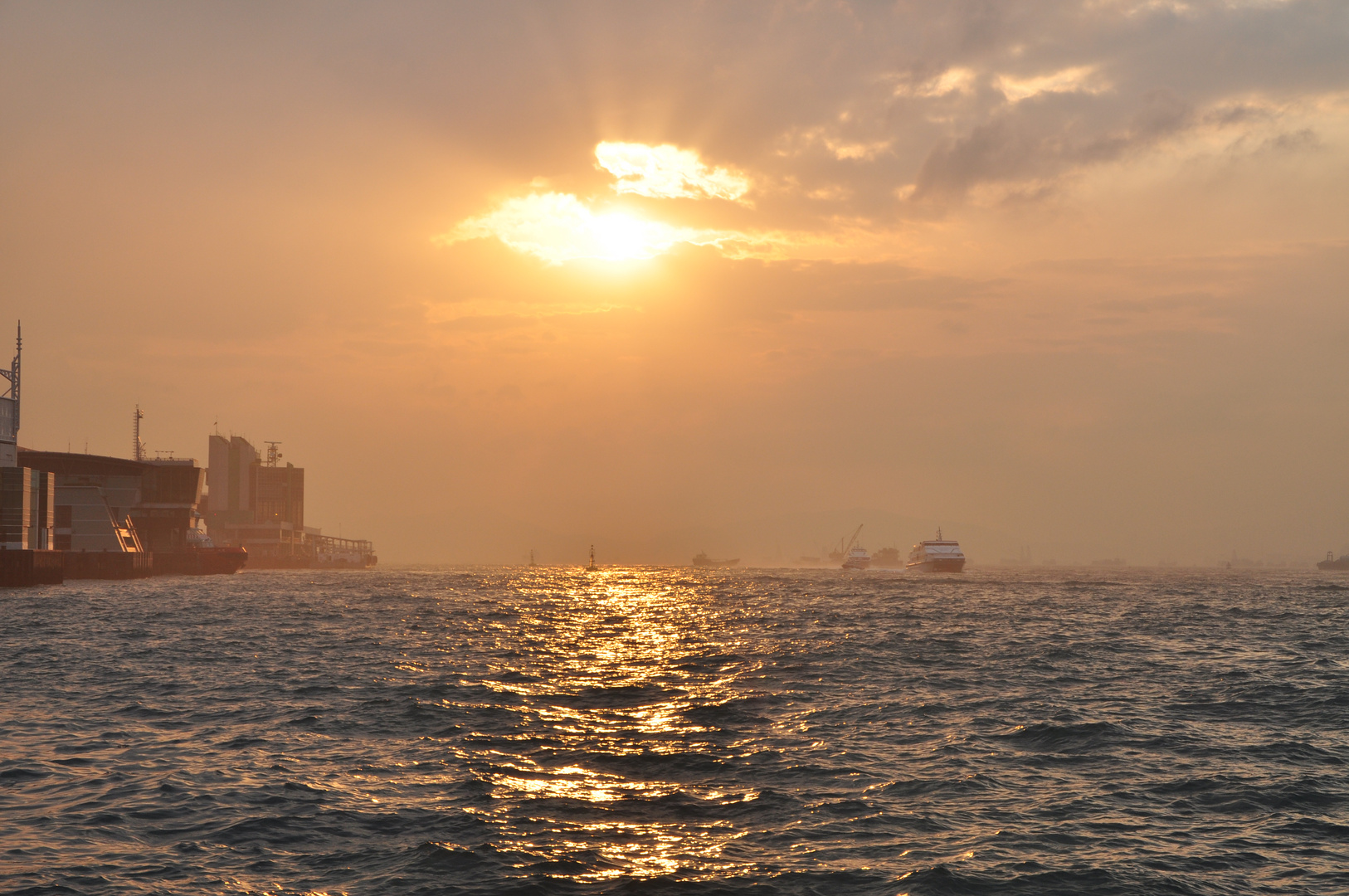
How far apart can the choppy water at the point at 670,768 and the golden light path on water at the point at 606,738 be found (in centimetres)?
12

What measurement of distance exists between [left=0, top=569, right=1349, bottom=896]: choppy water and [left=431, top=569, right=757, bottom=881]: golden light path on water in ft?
0.39

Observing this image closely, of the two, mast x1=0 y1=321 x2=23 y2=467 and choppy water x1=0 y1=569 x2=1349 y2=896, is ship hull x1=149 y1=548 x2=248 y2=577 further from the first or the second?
choppy water x1=0 y1=569 x2=1349 y2=896

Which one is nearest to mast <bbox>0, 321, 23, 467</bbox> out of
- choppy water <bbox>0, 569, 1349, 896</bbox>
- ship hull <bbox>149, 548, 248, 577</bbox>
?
ship hull <bbox>149, 548, 248, 577</bbox>

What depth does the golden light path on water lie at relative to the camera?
16.1 m

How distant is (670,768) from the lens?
2206cm

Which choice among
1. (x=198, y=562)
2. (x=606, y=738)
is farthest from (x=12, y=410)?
(x=606, y=738)

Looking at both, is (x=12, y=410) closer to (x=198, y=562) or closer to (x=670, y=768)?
(x=198, y=562)

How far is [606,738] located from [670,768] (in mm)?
4003

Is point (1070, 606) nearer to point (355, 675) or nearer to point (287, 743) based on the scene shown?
point (355, 675)

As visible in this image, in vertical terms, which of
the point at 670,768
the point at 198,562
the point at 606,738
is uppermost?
the point at 670,768

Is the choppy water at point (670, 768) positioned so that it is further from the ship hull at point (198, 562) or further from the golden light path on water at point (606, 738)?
the ship hull at point (198, 562)

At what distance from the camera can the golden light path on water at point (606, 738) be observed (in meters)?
16.1

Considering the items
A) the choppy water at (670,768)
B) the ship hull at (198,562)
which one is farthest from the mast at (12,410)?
the choppy water at (670,768)

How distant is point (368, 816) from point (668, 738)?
9764 mm
